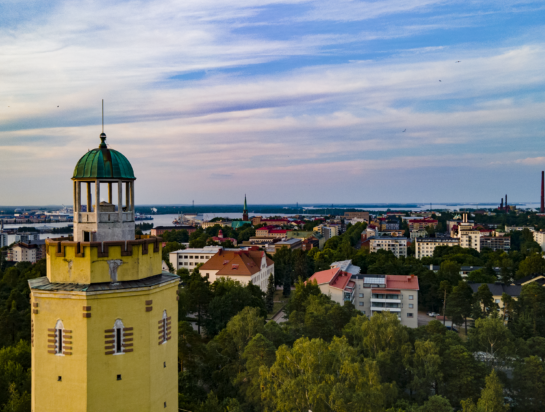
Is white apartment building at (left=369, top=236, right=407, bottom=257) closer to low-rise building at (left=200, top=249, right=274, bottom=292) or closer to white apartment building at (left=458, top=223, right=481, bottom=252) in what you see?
white apartment building at (left=458, top=223, right=481, bottom=252)

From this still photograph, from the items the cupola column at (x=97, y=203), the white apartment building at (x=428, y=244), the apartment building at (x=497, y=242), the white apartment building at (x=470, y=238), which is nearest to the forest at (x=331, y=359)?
the cupola column at (x=97, y=203)

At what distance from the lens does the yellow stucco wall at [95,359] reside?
1084 cm

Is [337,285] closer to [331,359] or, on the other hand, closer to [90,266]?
[331,359]

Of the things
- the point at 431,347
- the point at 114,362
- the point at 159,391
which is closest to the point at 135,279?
the point at 114,362

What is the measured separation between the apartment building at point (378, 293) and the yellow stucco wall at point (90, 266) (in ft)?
135

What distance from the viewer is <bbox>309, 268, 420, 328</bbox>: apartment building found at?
52.1 meters

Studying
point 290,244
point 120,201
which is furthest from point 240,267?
point 120,201

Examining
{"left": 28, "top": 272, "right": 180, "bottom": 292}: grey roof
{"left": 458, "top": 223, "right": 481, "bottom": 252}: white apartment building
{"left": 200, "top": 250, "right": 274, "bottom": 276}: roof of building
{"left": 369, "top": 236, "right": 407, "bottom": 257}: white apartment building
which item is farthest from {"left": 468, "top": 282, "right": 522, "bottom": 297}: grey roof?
{"left": 458, "top": 223, "right": 481, "bottom": 252}: white apartment building

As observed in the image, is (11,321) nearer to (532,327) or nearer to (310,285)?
(310,285)

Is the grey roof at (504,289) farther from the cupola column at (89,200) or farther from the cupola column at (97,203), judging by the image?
the cupola column at (97,203)

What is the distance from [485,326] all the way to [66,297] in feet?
111

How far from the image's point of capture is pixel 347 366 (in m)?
23.1

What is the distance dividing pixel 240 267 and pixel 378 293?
21382 mm

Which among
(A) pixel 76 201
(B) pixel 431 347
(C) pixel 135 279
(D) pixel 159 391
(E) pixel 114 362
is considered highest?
(A) pixel 76 201
